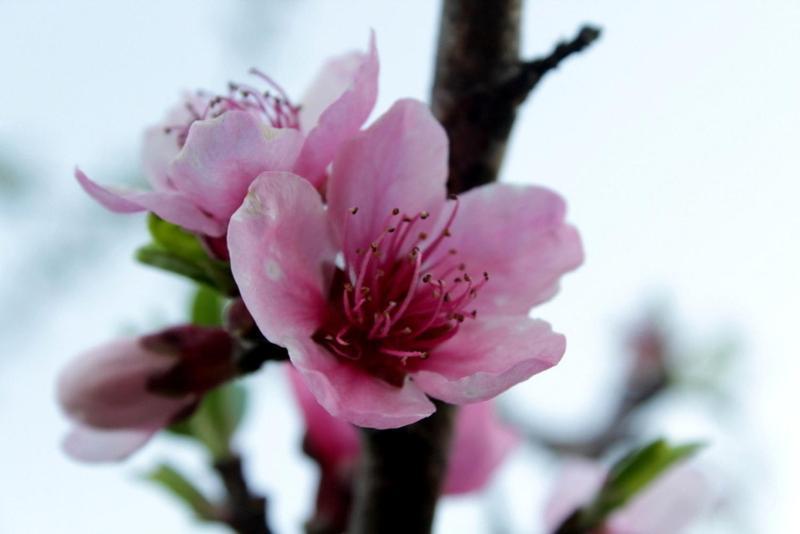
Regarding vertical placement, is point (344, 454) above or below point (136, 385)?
below

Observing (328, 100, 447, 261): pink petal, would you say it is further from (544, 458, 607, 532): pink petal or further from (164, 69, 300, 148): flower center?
(544, 458, 607, 532): pink petal

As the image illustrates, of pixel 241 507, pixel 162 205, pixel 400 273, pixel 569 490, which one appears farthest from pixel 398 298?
pixel 569 490

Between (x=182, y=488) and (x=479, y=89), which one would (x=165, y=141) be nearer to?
(x=479, y=89)

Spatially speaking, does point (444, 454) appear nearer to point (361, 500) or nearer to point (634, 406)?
point (361, 500)

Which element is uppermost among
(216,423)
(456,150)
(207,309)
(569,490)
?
(456,150)

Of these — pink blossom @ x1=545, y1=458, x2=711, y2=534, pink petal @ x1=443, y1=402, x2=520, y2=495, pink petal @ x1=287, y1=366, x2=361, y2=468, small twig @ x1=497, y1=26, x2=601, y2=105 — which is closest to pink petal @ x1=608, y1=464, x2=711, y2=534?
pink blossom @ x1=545, y1=458, x2=711, y2=534

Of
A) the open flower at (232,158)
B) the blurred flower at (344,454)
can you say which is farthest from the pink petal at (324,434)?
the open flower at (232,158)
